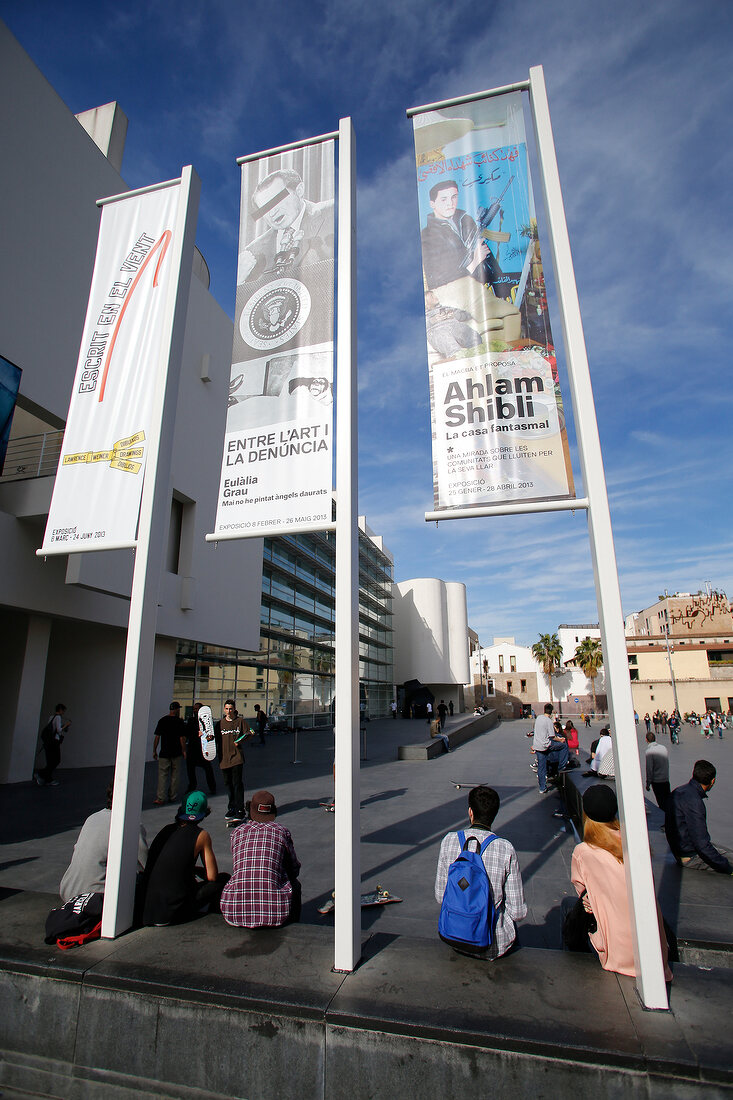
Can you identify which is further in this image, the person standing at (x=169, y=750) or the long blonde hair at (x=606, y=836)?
the person standing at (x=169, y=750)

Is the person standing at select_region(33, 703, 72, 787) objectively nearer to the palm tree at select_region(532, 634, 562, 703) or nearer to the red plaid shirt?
the red plaid shirt

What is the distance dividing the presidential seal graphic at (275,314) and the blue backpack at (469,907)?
424 cm

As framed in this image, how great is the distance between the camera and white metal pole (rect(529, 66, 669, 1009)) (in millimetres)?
3025

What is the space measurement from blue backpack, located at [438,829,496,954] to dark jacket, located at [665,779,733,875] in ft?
9.73

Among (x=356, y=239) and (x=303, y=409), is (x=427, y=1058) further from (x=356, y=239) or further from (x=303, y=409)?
(x=356, y=239)

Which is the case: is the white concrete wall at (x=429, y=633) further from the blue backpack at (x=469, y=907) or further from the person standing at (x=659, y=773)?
the blue backpack at (x=469, y=907)

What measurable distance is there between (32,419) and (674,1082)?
17.9 m

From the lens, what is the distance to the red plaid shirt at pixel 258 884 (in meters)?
3.85

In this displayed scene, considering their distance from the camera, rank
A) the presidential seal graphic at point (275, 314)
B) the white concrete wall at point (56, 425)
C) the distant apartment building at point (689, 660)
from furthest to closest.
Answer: the distant apartment building at point (689, 660) < the white concrete wall at point (56, 425) < the presidential seal graphic at point (275, 314)

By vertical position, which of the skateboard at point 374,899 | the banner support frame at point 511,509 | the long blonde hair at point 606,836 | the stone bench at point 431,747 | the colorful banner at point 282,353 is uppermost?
the colorful banner at point 282,353

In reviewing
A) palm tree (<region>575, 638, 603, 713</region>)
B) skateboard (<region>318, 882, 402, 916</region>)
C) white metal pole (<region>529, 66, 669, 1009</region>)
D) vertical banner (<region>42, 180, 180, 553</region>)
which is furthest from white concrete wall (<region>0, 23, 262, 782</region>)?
palm tree (<region>575, 638, 603, 713</region>)

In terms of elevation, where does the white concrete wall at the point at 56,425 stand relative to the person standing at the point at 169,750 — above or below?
above

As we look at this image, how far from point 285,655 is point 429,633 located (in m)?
29.5

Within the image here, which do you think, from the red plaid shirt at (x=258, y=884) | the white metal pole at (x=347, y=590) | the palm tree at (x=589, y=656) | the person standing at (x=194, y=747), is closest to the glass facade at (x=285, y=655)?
the person standing at (x=194, y=747)
